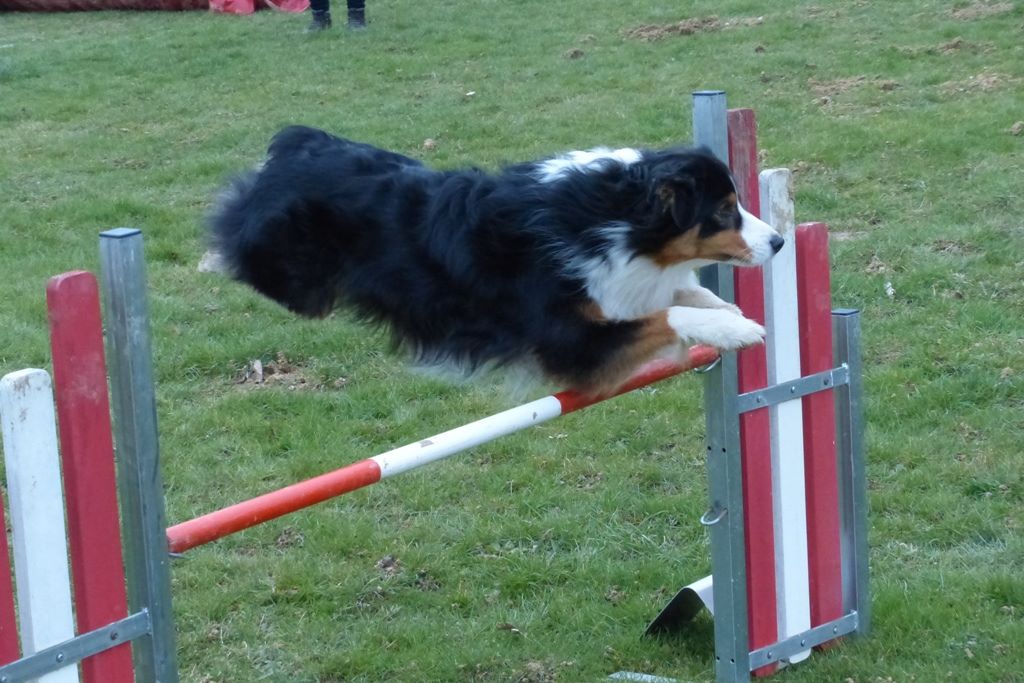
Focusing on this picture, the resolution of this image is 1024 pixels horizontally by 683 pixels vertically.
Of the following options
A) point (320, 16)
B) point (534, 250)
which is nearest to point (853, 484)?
point (534, 250)

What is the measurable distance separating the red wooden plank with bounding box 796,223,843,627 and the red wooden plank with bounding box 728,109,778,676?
16 centimetres

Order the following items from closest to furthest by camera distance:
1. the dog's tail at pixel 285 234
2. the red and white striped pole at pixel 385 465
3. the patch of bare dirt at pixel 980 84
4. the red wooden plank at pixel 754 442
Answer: the red and white striped pole at pixel 385 465
the red wooden plank at pixel 754 442
the dog's tail at pixel 285 234
the patch of bare dirt at pixel 980 84

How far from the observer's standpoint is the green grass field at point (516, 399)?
430 cm

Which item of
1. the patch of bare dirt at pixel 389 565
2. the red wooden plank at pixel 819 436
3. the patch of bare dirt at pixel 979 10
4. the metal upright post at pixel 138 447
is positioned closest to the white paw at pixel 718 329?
the red wooden plank at pixel 819 436

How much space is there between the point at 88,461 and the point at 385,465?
67cm

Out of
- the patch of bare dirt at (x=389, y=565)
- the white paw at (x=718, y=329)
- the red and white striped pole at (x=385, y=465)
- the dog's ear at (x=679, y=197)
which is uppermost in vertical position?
the dog's ear at (x=679, y=197)

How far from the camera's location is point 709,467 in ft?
13.0

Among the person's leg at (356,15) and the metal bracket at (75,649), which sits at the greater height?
the person's leg at (356,15)

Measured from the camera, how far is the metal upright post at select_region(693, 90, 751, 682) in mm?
3877

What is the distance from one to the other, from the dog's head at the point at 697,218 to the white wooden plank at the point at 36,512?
1710 mm

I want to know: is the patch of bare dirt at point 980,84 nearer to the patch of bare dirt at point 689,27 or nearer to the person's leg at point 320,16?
the patch of bare dirt at point 689,27

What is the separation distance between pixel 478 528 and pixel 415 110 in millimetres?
6540

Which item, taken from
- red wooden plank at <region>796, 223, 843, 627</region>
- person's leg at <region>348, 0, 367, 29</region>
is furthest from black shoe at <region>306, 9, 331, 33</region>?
red wooden plank at <region>796, 223, 843, 627</region>

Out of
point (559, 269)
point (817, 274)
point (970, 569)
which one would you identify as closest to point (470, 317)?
point (559, 269)
